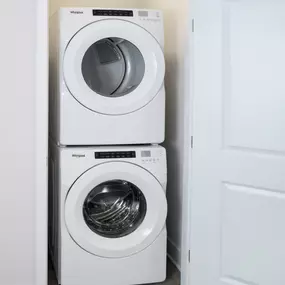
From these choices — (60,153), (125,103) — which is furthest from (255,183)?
(60,153)

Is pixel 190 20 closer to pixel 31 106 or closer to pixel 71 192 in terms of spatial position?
pixel 31 106

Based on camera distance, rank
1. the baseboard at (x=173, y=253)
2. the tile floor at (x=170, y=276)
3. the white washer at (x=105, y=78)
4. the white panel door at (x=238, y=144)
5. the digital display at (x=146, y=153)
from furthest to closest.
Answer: the baseboard at (x=173, y=253) → the tile floor at (x=170, y=276) → the digital display at (x=146, y=153) → the white washer at (x=105, y=78) → the white panel door at (x=238, y=144)

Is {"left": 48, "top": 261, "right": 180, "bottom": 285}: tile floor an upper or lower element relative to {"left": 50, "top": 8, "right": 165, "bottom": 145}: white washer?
lower

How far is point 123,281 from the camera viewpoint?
8.93ft

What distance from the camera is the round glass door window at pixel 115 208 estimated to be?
2.78 m

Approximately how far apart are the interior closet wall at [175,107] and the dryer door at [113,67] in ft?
0.79

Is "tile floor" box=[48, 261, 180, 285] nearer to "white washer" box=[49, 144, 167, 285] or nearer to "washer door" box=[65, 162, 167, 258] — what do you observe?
"white washer" box=[49, 144, 167, 285]

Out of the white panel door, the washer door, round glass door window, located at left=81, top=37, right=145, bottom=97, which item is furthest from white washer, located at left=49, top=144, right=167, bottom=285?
round glass door window, located at left=81, top=37, right=145, bottom=97

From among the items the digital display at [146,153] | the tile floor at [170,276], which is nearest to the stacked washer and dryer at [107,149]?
the digital display at [146,153]

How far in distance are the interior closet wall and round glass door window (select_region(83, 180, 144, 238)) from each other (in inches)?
11.8

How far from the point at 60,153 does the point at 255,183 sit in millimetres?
1044

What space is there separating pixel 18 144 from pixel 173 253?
1331mm

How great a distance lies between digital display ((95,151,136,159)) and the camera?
8.71 ft

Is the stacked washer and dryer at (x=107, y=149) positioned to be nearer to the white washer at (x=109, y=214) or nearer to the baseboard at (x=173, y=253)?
the white washer at (x=109, y=214)
